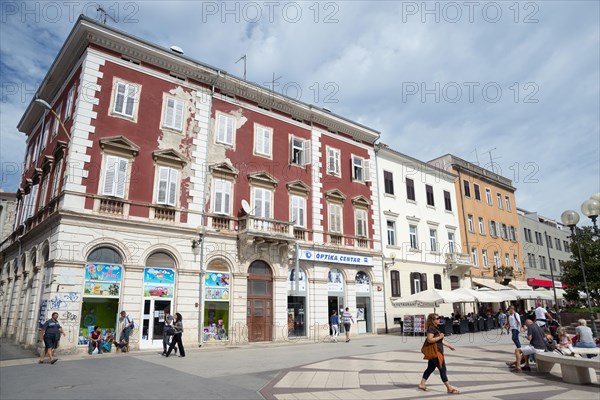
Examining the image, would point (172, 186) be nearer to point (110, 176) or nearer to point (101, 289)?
point (110, 176)

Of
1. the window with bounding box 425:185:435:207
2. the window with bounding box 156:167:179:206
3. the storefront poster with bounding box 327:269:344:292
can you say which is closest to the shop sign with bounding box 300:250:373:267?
the storefront poster with bounding box 327:269:344:292

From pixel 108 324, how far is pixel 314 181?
13906 millimetres

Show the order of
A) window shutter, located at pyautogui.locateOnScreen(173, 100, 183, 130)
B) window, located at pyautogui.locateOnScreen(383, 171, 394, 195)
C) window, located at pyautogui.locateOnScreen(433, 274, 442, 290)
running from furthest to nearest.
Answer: window, located at pyautogui.locateOnScreen(433, 274, 442, 290) < window, located at pyautogui.locateOnScreen(383, 171, 394, 195) < window shutter, located at pyautogui.locateOnScreen(173, 100, 183, 130)

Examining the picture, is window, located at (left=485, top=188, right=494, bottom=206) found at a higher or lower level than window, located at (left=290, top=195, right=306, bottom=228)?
higher

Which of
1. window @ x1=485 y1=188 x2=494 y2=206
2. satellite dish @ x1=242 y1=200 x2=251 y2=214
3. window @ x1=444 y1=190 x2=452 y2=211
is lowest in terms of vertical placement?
satellite dish @ x1=242 y1=200 x2=251 y2=214

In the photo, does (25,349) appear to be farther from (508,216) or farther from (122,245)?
(508,216)

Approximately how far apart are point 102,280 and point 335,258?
1294cm

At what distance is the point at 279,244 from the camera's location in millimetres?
22812

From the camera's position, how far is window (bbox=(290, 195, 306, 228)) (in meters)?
24.5

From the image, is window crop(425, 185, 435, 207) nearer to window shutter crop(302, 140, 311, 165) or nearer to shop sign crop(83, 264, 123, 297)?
window shutter crop(302, 140, 311, 165)

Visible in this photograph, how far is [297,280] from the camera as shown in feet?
75.6

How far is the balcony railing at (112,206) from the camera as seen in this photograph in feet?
58.9

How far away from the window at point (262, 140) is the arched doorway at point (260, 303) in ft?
20.7

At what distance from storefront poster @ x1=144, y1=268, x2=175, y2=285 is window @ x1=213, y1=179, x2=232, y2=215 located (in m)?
3.80
